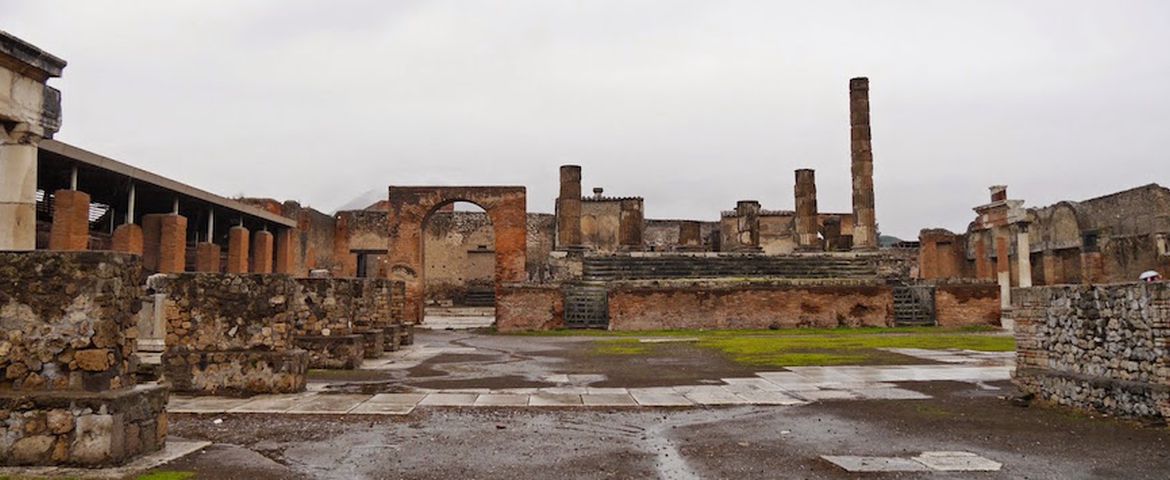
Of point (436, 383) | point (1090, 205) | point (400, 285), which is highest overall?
point (1090, 205)

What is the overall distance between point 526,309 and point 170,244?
32.3ft

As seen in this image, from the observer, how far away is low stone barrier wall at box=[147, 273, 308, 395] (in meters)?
9.13

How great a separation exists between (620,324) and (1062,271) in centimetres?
2339

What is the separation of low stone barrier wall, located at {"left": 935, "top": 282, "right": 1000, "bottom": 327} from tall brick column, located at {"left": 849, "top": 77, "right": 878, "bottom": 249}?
Answer: 713cm

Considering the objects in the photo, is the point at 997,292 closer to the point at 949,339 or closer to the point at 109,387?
the point at 949,339

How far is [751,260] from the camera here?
28281 millimetres

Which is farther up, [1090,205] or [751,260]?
[1090,205]

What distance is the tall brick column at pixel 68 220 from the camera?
16.5m

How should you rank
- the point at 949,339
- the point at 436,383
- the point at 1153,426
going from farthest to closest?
the point at 949,339 < the point at 436,383 < the point at 1153,426

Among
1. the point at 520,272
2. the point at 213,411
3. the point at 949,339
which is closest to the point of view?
the point at 213,411

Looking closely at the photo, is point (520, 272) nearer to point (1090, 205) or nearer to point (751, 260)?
point (751, 260)

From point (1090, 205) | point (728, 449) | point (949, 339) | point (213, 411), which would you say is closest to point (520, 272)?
point (949, 339)

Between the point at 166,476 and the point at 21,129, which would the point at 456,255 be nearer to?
the point at 21,129

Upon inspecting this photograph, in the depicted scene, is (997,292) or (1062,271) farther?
(1062,271)
